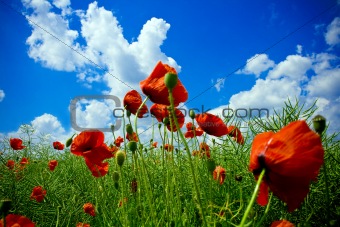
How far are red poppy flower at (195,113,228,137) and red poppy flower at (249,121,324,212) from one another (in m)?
0.87

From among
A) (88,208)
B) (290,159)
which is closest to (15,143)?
(88,208)

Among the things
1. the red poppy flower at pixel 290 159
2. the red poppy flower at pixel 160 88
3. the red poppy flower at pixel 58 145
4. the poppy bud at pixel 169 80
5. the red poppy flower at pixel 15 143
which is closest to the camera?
the red poppy flower at pixel 290 159

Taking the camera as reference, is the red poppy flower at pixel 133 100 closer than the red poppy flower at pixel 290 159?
No

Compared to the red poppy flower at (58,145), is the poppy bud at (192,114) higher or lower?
lower

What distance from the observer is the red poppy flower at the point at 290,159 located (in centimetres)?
50

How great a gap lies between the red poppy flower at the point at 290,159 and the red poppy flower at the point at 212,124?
87 centimetres

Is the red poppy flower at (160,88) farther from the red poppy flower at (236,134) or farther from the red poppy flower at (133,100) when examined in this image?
the red poppy flower at (236,134)

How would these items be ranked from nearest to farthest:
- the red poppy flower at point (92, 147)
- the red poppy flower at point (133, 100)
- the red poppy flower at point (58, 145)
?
1. the red poppy flower at point (92, 147)
2. the red poppy flower at point (133, 100)
3. the red poppy flower at point (58, 145)

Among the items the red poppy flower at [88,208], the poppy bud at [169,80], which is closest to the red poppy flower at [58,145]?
the red poppy flower at [88,208]

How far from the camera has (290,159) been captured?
519mm

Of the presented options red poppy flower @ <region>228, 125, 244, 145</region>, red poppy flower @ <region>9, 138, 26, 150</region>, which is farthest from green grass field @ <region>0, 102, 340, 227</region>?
red poppy flower @ <region>9, 138, 26, 150</region>

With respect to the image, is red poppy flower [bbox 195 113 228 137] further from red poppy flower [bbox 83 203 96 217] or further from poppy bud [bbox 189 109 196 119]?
red poppy flower [bbox 83 203 96 217]

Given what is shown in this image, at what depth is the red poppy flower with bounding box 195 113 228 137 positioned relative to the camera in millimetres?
1459

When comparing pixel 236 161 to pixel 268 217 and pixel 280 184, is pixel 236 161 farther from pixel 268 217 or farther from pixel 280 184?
pixel 280 184
